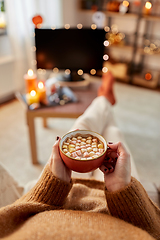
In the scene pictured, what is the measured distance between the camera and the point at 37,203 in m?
0.61

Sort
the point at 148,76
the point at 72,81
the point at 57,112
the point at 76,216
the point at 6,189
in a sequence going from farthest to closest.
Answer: the point at 148,76 → the point at 72,81 → the point at 57,112 → the point at 6,189 → the point at 76,216

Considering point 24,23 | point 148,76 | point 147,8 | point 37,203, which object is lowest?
point 148,76

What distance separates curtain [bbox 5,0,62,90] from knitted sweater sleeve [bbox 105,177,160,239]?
228 cm

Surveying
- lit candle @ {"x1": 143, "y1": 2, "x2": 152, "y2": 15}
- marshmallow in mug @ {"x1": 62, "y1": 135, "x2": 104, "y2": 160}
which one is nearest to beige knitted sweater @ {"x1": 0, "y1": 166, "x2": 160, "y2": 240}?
marshmallow in mug @ {"x1": 62, "y1": 135, "x2": 104, "y2": 160}

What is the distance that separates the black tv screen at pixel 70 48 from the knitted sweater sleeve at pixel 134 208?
1.48 m

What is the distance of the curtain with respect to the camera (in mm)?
2291

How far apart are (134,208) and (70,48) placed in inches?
62.5

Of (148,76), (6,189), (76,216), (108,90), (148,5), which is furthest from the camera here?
(148,76)

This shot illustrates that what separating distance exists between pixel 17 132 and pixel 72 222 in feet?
5.03

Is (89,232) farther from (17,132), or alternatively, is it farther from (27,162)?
(17,132)

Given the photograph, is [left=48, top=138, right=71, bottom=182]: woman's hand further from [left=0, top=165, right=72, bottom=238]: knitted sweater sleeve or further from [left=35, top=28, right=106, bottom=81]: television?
[left=35, top=28, right=106, bottom=81]: television

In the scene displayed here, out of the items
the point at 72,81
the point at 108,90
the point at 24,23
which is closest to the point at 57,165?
the point at 108,90

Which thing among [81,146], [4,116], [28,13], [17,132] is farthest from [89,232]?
[28,13]

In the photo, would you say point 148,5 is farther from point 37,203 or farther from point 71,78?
point 37,203
